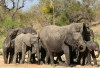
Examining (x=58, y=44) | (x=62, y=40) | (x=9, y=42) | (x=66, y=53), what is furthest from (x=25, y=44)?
(x=66, y=53)

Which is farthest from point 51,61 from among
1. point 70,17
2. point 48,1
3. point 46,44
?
point 48,1

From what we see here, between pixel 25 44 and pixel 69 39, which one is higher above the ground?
pixel 69 39

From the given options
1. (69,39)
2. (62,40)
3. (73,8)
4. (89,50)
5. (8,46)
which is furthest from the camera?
(73,8)

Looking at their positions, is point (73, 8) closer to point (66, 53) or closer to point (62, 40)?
point (62, 40)

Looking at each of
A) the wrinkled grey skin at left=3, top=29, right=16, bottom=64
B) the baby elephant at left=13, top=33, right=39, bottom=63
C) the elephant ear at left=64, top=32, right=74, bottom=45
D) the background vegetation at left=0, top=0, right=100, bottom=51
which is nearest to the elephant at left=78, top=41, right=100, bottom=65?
the elephant ear at left=64, top=32, right=74, bottom=45

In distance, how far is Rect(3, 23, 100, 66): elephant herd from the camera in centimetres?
1332

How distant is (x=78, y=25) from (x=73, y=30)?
323mm

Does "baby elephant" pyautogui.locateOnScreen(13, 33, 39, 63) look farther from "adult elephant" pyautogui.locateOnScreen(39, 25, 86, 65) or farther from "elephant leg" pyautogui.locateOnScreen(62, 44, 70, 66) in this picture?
"elephant leg" pyautogui.locateOnScreen(62, 44, 70, 66)

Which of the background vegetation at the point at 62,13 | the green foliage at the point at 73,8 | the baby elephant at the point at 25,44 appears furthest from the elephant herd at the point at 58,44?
the green foliage at the point at 73,8

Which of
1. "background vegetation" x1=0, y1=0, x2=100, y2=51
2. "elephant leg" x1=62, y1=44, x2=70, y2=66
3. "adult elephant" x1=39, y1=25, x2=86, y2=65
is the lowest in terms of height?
"elephant leg" x1=62, y1=44, x2=70, y2=66

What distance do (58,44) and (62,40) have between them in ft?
0.84

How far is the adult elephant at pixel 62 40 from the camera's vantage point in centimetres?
1323

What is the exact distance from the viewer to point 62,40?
1343cm

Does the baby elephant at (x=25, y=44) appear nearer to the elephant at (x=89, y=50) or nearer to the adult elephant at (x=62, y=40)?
the adult elephant at (x=62, y=40)
